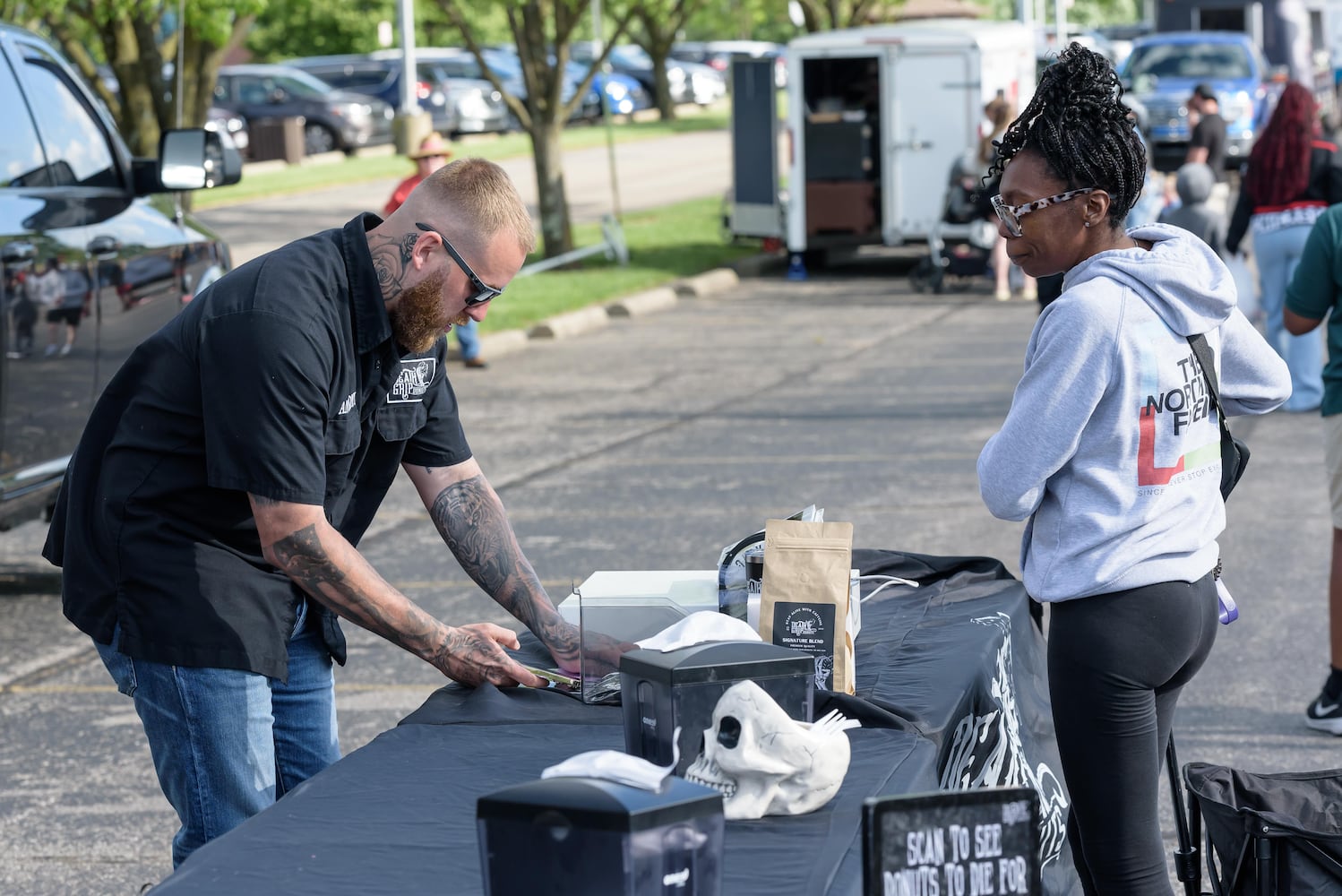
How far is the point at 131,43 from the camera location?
15133mm

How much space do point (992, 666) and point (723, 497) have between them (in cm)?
523

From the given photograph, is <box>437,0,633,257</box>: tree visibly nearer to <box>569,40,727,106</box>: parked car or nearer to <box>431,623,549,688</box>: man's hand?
<box>431,623,549,688</box>: man's hand

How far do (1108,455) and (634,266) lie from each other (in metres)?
16.7

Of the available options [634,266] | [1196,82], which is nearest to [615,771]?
[634,266]

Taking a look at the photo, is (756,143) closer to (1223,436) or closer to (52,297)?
(52,297)

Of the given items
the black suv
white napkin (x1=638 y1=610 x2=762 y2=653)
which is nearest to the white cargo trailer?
the black suv

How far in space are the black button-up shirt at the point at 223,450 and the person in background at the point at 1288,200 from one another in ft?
24.0

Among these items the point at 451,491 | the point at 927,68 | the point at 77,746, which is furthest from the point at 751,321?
the point at 451,491

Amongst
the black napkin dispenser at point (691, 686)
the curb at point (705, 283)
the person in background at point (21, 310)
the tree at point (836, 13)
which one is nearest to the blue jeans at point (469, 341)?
the curb at point (705, 283)

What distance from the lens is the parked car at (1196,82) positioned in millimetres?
26016

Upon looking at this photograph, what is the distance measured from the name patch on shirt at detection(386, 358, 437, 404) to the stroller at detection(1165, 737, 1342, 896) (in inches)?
70.0

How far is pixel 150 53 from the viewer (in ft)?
49.3

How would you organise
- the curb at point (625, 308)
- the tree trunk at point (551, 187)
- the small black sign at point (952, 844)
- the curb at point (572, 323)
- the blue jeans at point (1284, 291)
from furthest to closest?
1. the tree trunk at point (551, 187)
2. the curb at point (572, 323)
3. the curb at point (625, 308)
4. the blue jeans at point (1284, 291)
5. the small black sign at point (952, 844)

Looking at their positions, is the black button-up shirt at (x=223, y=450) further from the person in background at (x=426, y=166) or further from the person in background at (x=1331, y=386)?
the person in background at (x=426, y=166)
